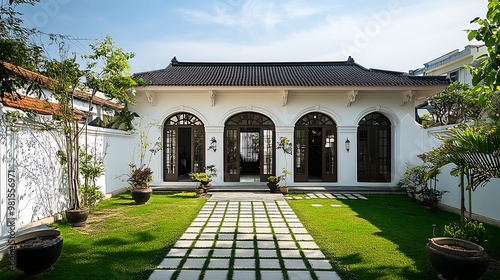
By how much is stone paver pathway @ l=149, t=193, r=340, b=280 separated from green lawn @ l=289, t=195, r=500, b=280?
261 millimetres

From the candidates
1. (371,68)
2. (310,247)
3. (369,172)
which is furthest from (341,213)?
(371,68)

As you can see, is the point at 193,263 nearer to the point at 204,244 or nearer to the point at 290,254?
the point at 204,244

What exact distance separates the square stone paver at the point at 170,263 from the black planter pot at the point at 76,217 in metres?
2.37

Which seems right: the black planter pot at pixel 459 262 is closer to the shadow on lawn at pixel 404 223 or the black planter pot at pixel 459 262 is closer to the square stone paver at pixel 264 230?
the shadow on lawn at pixel 404 223

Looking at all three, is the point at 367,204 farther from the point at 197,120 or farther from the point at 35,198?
the point at 35,198

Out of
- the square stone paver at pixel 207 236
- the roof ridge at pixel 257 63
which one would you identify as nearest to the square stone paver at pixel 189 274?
the square stone paver at pixel 207 236

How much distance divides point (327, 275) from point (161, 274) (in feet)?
5.69

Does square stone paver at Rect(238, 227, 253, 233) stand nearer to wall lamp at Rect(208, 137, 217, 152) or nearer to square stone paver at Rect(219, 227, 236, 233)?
square stone paver at Rect(219, 227, 236, 233)

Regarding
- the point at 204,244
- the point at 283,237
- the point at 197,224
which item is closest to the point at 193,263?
the point at 204,244

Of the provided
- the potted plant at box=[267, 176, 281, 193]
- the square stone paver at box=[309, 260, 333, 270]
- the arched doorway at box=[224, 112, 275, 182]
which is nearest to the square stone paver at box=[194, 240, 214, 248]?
the square stone paver at box=[309, 260, 333, 270]

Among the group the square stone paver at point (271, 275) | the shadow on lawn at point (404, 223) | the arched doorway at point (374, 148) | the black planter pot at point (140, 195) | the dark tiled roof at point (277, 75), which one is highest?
the dark tiled roof at point (277, 75)

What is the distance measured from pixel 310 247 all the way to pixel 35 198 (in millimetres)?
4387

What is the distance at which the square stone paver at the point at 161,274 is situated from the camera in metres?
3.11

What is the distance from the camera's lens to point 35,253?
9.96 feet
